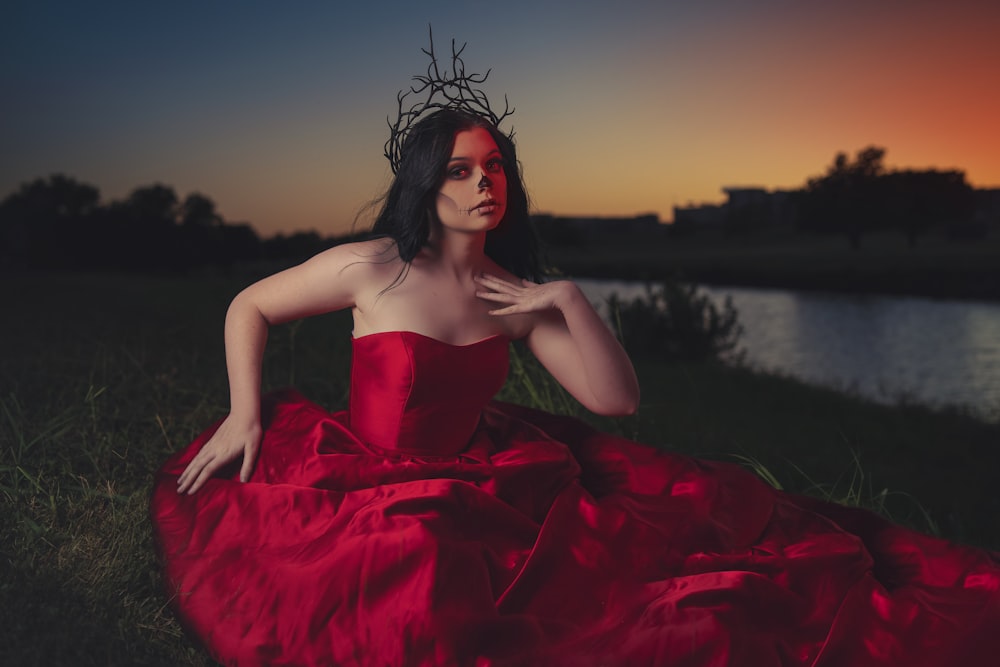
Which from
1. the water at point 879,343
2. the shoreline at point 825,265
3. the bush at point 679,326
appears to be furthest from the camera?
the shoreline at point 825,265

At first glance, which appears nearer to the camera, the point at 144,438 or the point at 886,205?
the point at 144,438

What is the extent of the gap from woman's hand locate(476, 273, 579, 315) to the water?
24.1 feet

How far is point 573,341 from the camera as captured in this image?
8.95 ft

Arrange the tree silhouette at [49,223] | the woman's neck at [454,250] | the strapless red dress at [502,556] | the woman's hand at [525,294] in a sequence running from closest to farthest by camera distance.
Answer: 1. the strapless red dress at [502,556]
2. the woman's hand at [525,294]
3. the woman's neck at [454,250]
4. the tree silhouette at [49,223]

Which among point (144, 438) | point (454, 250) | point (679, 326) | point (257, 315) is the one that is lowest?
point (679, 326)

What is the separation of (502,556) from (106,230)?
277 inches

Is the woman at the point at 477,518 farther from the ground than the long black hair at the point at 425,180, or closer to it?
closer to it

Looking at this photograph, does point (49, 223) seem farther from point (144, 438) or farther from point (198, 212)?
point (144, 438)

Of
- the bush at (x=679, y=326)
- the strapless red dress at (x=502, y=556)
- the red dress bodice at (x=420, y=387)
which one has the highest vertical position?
the red dress bodice at (x=420, y=387)

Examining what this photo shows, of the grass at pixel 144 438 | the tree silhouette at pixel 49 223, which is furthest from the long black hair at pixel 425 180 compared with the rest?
the tree silhouette at pixel 49 223

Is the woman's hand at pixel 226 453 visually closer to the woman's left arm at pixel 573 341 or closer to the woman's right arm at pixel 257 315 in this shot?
the woman's right arm at pixel 257 315

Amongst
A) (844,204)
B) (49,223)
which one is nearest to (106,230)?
(49,223)

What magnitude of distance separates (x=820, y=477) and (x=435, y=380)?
169 inches

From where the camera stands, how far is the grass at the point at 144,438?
2557 millimetres
